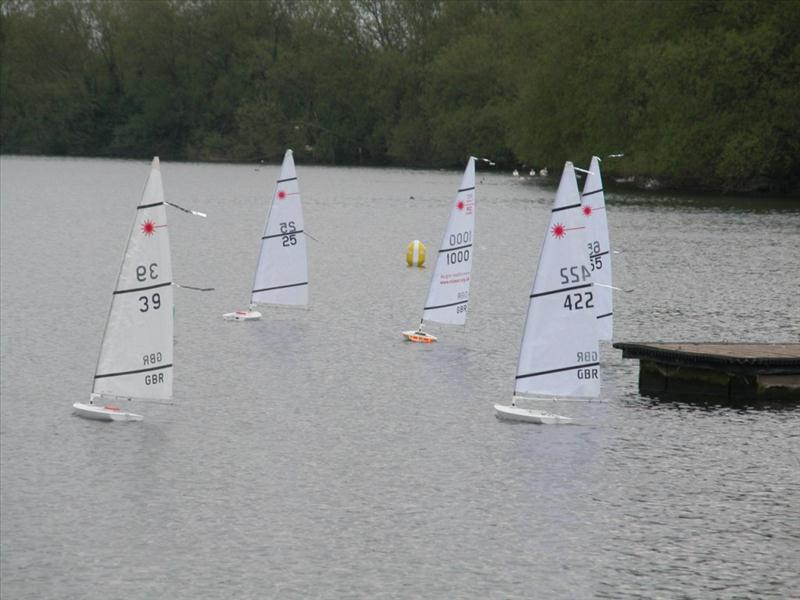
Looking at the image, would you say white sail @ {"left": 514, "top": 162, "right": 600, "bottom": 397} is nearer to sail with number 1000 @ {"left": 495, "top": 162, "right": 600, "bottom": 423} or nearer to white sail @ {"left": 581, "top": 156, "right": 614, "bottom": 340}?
sail with number 1000 @ {"left": 495, "top": 162, "right": 600, "bottom": 423}

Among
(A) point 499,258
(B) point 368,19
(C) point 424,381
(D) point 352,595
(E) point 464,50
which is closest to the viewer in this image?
(D) point 352,595

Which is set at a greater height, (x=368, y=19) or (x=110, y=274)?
(x=368, y=19)

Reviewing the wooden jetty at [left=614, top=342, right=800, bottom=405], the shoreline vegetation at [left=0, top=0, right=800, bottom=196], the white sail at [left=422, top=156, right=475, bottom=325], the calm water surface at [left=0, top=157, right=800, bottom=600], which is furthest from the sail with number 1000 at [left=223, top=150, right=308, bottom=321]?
the shoreline vegetation at [left=0, top=0, right=800, bottom=196]

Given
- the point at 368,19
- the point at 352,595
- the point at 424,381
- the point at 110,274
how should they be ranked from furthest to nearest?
the point at 368,19 < the point at 110,274 < the point at 424,381 < the point at 352,595

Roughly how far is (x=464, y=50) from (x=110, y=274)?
11430 cm

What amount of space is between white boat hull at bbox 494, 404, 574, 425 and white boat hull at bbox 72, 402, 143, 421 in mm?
7801

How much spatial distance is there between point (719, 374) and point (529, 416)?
5541mm

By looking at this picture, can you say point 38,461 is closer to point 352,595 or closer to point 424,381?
point 352,595

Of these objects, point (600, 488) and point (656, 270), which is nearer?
point (600, 488)

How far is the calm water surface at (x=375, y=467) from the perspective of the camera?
71.3ft

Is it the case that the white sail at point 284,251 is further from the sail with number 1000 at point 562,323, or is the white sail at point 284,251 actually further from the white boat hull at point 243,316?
the sail with number 1000 at point 562,323

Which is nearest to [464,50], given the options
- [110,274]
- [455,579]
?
[110,274]

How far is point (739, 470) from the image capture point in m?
28.0

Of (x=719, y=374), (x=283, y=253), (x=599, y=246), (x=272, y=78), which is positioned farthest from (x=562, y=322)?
(x=272, y=78)
